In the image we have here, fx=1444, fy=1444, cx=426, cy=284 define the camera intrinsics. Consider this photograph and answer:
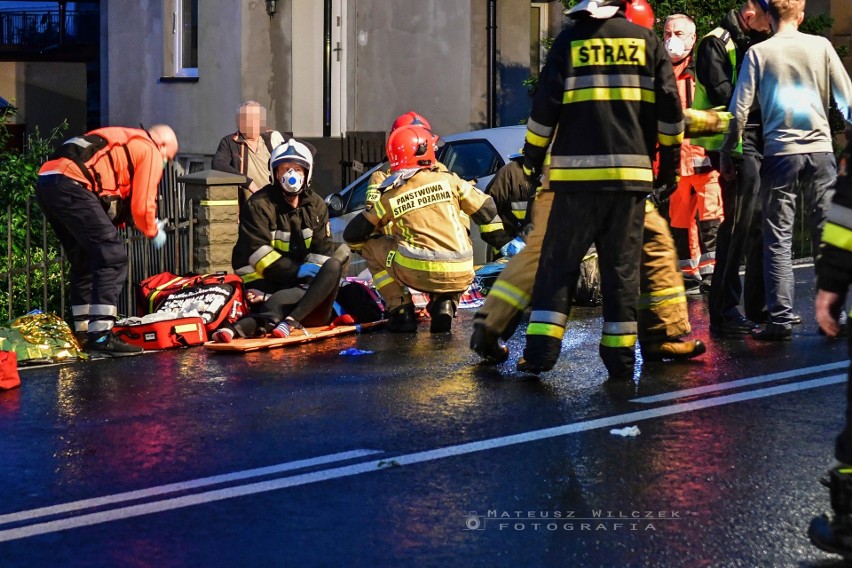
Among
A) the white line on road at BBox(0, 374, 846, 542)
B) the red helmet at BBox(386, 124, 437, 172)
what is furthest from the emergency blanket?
the white line on road at BBox(0, 374, 846, 542)

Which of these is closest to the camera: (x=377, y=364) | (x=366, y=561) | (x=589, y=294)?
(x=366, y=561)

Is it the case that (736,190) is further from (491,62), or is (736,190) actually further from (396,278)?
(491,62)

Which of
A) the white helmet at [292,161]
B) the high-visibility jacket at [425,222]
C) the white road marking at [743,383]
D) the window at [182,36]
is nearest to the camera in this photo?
the white road marking at [743,383]

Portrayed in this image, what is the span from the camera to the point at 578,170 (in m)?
7.41

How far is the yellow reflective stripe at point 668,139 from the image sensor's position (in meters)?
7.48

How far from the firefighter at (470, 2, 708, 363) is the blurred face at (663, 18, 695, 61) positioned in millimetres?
3105

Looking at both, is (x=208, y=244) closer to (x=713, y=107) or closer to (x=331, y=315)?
(x=331, y=315)

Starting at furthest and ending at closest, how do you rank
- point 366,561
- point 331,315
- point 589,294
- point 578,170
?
1. point 589,294
2. point 331,315
3. point 578,170
4. point 366,561

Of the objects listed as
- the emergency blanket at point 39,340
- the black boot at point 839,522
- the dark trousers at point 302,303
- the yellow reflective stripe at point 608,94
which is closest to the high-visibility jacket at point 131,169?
the emergency blanket at point 39,340

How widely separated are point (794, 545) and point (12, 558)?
259cm

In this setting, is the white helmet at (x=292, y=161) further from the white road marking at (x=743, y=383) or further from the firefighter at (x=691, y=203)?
the white road marking at (x=743, y=383)

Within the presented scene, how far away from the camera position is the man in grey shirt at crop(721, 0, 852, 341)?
340 inches

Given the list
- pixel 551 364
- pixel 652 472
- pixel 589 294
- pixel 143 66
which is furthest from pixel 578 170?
pixel 143 66

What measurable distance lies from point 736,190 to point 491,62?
10.5 m
